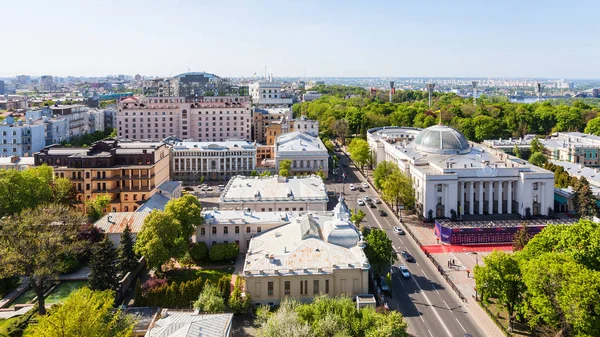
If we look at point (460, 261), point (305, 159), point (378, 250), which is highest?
point (305, 159)

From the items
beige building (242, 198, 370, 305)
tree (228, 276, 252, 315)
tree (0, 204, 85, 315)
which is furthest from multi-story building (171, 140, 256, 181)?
tree (228, 276, 252, 315)

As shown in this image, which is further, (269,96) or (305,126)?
(269,96)

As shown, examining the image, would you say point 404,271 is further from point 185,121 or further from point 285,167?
point 185,121

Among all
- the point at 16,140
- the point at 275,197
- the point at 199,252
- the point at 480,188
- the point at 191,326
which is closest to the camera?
the point at 191,326

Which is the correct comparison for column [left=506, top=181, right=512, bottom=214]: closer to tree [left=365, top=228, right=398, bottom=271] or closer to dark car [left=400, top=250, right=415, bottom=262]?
dark car [left=400, top=250, right=415, bottom=262]

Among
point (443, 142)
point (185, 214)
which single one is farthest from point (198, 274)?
point (443, 142)

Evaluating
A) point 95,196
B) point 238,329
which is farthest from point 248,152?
point 238,329

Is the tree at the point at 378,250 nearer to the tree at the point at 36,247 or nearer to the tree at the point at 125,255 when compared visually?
the tree at the point at 125,255
